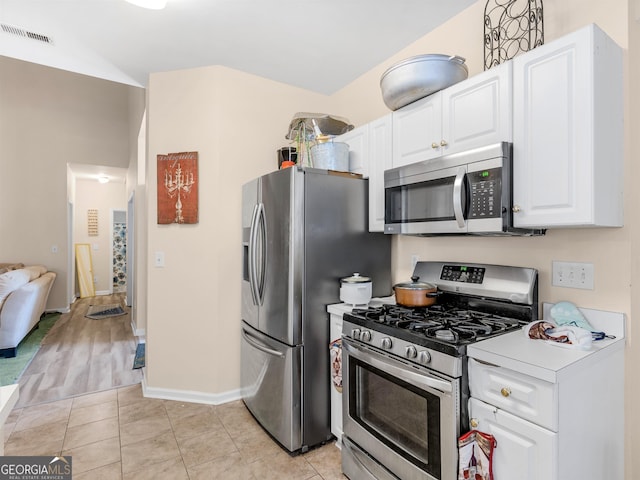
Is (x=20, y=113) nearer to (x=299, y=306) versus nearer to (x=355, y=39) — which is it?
(x=355, y=39)

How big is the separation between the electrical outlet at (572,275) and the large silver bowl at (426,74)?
1058mm

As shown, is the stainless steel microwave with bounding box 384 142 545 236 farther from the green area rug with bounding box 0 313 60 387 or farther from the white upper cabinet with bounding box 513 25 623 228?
the green area rug with bounding box 0 313 60 387

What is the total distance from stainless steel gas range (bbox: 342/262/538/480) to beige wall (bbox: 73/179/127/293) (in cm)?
762

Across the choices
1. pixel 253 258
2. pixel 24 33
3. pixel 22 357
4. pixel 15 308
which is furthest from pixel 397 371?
pixel 15 308

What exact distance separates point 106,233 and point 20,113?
9.30 ft

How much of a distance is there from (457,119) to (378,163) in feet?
2.05

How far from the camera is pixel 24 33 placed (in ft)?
8.23

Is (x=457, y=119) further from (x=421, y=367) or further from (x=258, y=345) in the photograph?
(x=258, y=345)

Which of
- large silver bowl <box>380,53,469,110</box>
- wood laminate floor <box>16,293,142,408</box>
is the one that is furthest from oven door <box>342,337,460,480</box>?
wood laminate floor <box>16,293,142,408</box>

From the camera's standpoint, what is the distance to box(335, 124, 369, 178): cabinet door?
7.89 ft

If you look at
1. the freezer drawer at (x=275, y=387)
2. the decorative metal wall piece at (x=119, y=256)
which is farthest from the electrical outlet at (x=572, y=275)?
the decorative metal wall piece at (x=119, y=256)

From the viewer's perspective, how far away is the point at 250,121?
3.01 meters

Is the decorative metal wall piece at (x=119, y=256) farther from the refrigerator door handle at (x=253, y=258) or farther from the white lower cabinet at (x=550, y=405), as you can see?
the white lower cabinet at (x=550, y=405)

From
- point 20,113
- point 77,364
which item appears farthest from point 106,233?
point 77,364
